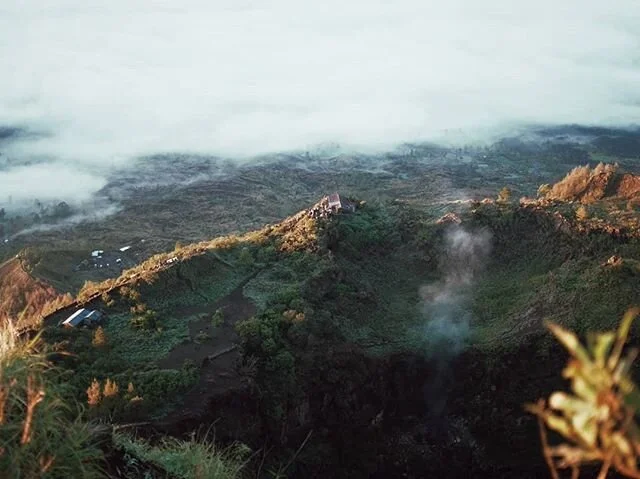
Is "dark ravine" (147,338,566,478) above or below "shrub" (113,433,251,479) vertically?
below

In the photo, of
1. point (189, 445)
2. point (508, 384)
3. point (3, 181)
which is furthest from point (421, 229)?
point (3, 181)

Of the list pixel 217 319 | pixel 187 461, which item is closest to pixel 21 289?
pixel 217 319

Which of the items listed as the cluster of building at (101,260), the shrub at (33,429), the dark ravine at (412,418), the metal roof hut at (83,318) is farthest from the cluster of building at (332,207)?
the cluster of building at (101,260)

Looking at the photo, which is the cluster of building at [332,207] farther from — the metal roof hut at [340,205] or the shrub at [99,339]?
the shrub at [99,339]

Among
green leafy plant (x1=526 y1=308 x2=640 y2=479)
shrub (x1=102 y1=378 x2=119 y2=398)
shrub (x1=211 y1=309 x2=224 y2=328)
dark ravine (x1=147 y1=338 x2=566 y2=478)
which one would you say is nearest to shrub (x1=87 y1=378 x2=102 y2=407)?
shrub (x1=102 y1=378 x2=119 y2=398)

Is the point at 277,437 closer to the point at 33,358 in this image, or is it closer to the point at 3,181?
the point at 33,358

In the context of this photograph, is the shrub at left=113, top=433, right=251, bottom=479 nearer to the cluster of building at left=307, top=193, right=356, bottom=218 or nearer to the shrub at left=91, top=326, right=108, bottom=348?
the shrub at left=91, top=326, right=108, bottom=348
